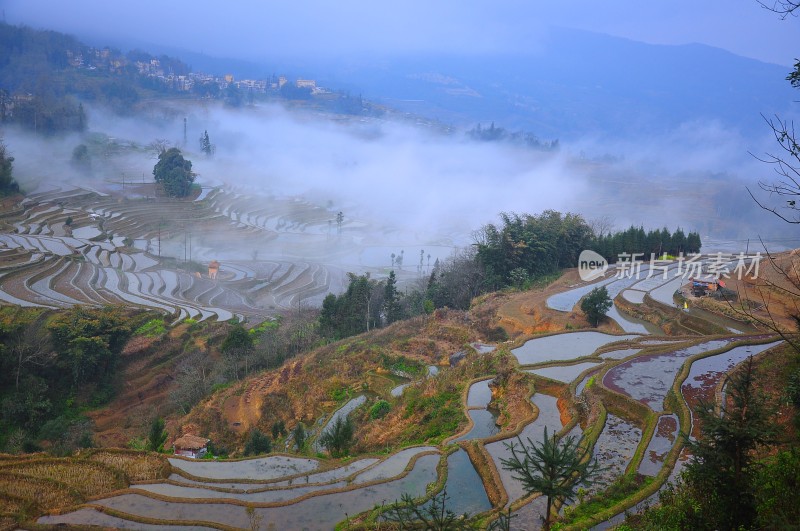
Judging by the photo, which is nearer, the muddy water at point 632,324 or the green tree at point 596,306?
the muddy water at point 632,324

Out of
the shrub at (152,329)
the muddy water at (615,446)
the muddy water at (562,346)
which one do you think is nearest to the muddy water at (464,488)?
the muddy water at (615,446)

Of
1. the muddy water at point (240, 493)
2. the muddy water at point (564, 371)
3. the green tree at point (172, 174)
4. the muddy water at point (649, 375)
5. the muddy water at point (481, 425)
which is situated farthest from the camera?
the green tree at point (172, 174)

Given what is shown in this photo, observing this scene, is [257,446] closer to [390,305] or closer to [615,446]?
[615,446]

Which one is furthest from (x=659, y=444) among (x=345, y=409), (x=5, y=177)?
(x=5, y=177)

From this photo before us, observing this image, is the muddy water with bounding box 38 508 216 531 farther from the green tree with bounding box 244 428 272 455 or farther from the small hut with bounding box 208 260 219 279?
the small hut with bounding box 208 260 219 279

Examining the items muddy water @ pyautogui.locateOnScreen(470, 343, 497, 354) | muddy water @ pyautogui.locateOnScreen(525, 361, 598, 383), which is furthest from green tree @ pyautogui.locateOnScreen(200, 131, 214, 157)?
muddy water @ pyautogui.locateOnScreen(525, 361, 598, 383)

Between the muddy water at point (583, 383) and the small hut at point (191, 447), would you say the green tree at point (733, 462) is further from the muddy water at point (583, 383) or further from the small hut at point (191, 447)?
the small hut at point (191, 447)

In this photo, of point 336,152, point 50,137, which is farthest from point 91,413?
point 336,152
